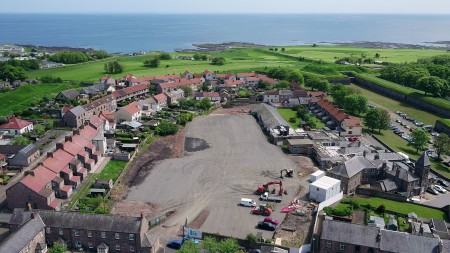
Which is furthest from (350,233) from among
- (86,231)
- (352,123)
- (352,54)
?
(352,54)

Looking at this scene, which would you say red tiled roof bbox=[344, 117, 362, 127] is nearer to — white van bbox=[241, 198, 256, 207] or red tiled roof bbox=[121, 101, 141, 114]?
white van bbox=[241, 198, 256, 207]

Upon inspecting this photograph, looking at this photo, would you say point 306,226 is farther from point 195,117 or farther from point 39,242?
point 195,117

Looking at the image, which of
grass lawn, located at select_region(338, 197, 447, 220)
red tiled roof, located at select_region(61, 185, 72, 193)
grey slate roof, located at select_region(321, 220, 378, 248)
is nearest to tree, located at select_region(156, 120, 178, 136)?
red tiled roof, located at select_region(61, 185, 72, 193)

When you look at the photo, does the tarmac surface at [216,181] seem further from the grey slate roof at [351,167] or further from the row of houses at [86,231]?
the grey slate roof at [351,167]

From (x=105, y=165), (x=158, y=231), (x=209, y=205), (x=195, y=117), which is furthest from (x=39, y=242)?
(x=195, y=117)

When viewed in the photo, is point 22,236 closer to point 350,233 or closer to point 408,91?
point 350,233

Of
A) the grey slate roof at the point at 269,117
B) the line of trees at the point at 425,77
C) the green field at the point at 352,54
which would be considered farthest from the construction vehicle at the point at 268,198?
the green field at the point at 352,54
